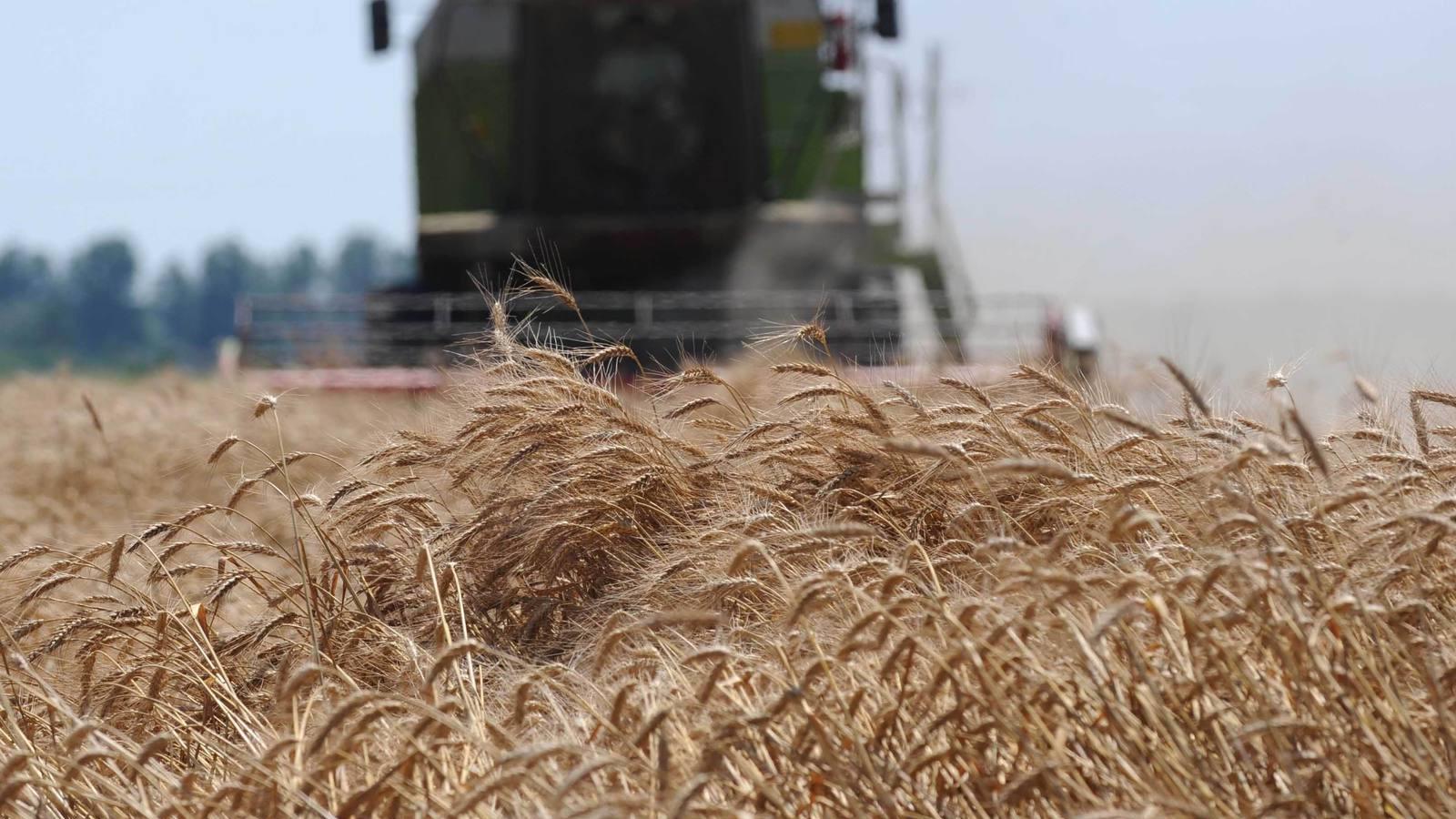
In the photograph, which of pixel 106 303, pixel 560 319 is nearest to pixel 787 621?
pixel 560 319

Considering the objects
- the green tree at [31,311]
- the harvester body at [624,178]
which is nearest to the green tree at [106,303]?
the green tree at [31,311]

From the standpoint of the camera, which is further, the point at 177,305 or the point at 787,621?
the point at 177,305

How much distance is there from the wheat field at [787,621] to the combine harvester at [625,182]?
533cm

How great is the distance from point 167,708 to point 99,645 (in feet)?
1.00

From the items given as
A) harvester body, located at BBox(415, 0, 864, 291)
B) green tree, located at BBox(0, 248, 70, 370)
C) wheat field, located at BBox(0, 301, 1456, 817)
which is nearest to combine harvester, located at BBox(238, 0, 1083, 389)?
harvester body, located at BBox(415, 0, 864, 291)

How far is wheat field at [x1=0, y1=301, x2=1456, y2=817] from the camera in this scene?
1.82 meters

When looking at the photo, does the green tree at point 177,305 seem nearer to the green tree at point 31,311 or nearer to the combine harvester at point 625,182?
the green tree at point 31,311

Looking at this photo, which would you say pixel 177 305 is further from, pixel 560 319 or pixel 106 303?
pixel 560 319

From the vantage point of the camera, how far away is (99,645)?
2719mm

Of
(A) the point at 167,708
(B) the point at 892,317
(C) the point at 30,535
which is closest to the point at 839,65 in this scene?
(B) the point at 892,317

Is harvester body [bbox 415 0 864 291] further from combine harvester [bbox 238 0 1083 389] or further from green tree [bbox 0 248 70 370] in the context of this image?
green tree [bbox 0 248 70 370]

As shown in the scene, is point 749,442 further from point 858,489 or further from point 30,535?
point 30,535

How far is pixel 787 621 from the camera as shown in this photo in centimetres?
184

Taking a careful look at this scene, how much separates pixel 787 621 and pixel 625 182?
24.5 feet
